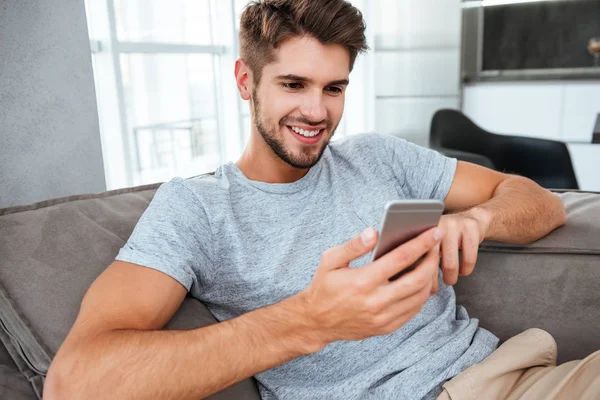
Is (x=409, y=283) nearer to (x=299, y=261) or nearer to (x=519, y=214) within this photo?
(x=299, y=261)

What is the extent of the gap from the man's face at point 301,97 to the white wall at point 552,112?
11.0ft

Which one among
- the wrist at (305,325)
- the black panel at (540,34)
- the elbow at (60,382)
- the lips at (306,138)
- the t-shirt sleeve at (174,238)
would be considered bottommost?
the elbow at (60,382)

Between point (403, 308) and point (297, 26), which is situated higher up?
point (297, 26)

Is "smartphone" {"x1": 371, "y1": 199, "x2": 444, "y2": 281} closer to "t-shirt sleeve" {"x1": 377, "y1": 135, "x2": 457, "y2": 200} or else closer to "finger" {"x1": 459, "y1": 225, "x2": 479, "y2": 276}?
"finger" {"x1": 459, "y1": 225, "x2": 479, "y2": 276}

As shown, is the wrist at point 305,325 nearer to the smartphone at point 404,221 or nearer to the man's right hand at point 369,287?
the man's right hand at point 369,287

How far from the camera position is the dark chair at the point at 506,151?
234 centimetres

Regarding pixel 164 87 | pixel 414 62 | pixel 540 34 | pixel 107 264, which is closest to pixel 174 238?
pixel 107 264

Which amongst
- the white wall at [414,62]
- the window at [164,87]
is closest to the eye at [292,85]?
the window at [164,87]

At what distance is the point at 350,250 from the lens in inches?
Result: 26.9

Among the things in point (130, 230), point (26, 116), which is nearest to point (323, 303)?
point (130, 230)

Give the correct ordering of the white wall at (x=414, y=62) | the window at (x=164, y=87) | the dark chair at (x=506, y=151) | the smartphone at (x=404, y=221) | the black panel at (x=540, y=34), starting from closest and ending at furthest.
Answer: the smartphone at (x=404, y=221), the window at (x=164, y=87), the dark chair at (x=506, y=151), the white wall at (x=414, y=62), the black panel at (x=540, y=34)

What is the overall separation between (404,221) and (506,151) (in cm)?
208

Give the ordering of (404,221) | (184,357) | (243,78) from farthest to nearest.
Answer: (243,78) → (184,357) → (404,221)

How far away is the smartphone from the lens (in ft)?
2.02
